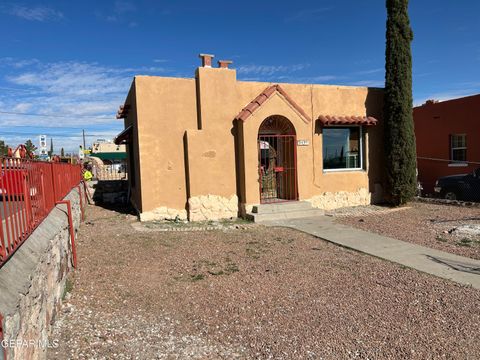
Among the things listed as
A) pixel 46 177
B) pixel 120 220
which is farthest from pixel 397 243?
pixel 120 220

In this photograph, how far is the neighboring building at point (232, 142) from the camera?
11.2 metres

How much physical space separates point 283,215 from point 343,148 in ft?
12.7

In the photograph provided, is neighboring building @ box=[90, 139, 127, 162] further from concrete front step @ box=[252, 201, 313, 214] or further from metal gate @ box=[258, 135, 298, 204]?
concrete front step @ box=[252, 201, 313, 214]

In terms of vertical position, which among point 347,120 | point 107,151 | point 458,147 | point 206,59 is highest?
point 206,59

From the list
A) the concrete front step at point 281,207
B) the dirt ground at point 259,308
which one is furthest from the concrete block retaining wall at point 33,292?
the concrete front step at point 281,207

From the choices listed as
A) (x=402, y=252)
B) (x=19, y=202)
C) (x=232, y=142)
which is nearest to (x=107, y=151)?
(x=232, y=142)

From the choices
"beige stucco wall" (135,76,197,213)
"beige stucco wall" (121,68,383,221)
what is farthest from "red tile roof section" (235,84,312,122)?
"beige stucco wall" (135,76,197,213)

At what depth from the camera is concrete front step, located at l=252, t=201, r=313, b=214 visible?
11526 millimetres

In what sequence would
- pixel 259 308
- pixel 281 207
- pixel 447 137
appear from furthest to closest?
pixel 447 137, pixel 281 207, pixel 259 308

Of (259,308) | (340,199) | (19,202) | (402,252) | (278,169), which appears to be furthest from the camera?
(340,199)

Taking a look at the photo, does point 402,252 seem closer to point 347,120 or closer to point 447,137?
point 347,120

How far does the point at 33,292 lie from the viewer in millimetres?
3273

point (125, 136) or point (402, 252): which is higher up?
point (125, 136)

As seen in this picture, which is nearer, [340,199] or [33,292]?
[33,292]
